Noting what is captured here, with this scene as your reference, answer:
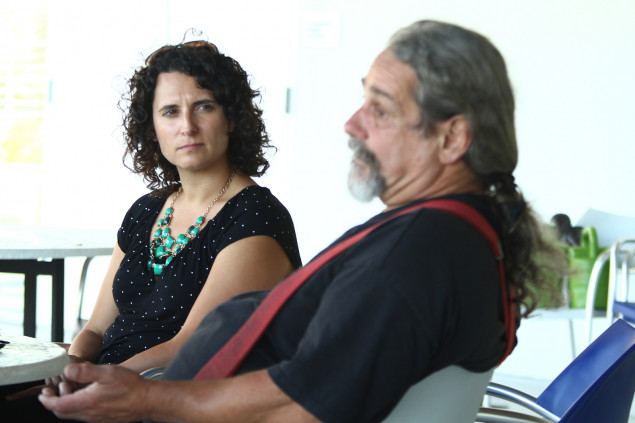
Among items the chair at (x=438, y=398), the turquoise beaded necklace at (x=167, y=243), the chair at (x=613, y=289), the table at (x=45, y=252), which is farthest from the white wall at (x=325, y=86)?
the chair at (x=438, y=398)

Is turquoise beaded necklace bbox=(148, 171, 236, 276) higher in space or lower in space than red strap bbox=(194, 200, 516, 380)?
lower

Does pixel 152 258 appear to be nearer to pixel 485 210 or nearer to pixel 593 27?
pixel 485 210

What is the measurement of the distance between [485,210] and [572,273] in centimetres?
23

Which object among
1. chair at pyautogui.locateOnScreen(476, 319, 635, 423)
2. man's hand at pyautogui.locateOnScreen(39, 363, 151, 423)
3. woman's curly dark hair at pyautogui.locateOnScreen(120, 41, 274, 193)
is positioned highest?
woman's curly dark hair at pyautogui.locateOnScreen(120, 41, 274, 193)

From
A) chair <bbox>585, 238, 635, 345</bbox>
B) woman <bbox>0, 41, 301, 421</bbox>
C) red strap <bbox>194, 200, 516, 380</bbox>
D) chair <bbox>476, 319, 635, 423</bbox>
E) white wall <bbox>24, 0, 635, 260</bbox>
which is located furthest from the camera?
white wall <bbox>24, 0, 635, 260</bbox>

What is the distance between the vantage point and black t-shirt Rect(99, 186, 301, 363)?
191 cm

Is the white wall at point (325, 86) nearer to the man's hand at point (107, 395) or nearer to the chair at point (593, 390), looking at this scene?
the chair at point (593, 390)

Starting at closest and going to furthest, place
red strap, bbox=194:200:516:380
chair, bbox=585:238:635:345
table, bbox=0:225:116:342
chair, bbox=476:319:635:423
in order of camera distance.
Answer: red strap, bbox=194:200:516:380
chair, bbox=476:319:635:423
table, bbox=0:225:116:342
chair, bbox=585:238:635:345

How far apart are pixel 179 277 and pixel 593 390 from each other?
38.9 inches

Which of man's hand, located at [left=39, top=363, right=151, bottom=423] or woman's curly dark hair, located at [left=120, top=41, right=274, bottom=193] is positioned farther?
woman's curly dark hair, located at [left=120, top=41, right=274, bottom=193]

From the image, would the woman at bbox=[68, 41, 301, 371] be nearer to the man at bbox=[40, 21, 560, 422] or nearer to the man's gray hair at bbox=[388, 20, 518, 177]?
the man at bbox=[40, 21, 560, 422]

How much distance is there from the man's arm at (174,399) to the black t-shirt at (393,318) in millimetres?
27

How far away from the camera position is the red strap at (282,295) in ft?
3.75

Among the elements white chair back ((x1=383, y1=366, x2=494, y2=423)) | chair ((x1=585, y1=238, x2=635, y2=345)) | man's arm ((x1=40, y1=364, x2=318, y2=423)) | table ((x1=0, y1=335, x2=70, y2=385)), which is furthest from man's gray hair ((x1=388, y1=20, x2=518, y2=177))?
chair ((x1=585, y1=238, x2=635, y2=345))
